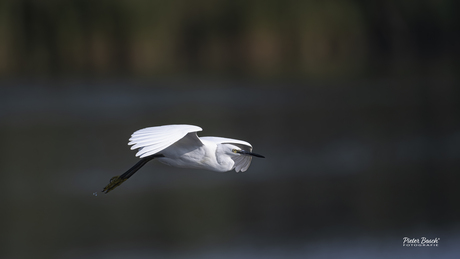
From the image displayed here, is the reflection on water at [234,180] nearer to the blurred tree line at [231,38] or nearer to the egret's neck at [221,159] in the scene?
the blurred tree line at [231,38]

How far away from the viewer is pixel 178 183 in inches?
185

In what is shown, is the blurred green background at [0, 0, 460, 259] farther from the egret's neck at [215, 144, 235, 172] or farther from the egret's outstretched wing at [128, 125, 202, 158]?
the egret's outstretched wing at [128, 125, 202, 158]

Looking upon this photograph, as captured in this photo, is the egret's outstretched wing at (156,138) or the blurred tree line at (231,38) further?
the blurred tree line at (231,38)

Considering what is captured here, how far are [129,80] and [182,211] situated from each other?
3296mm

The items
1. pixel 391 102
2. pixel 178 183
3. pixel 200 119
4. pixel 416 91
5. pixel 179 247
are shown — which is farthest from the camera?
pixel 416 91

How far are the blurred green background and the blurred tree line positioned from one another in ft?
0.07

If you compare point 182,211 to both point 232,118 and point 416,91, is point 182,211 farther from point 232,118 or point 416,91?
point 416,91

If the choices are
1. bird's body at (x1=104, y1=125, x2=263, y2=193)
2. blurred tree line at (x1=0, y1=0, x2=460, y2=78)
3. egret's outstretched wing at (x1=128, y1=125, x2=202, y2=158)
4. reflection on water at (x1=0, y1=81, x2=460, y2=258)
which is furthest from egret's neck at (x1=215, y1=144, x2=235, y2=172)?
blurred tree line at (x1=0, y1=0, x2=460, y2=78)

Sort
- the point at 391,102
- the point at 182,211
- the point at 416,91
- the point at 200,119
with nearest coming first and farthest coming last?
the point at 182,211 → the point at 200,119 → the point at 391,102 → the point at 416,91

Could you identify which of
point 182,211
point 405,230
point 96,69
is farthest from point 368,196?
point 96,69

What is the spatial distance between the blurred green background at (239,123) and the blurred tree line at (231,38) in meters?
0.02

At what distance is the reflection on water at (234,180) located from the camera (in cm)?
397

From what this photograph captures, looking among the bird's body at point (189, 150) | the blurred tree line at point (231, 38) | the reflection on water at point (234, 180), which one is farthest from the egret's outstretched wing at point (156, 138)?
the blurred tree line at point (231, 38)

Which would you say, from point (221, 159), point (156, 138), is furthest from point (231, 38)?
point (156, 138)
